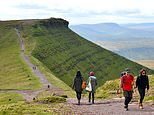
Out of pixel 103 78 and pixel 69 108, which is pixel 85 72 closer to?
pixel 103 78

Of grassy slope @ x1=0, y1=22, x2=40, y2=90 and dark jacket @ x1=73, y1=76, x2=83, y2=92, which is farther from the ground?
dark jacket @ x1=73, y1=76, x2=83, y2=92

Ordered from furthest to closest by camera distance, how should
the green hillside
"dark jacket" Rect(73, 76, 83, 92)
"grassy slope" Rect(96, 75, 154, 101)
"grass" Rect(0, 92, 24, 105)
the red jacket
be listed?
1. the green hillside
2. "grass" Rect(0, 92, 24, 105)
3. "grassy slope" Rect(96, 75, 154, 101)
4. "dark jacket" Rect(73, 76, 83, 92)
5. the red jacket

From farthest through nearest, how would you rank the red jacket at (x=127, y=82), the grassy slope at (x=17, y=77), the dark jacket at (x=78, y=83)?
the grassy slope at (x=17, y=77), the dark jacket at (x=78, y=83), the red jacket at (x=127, y=82)

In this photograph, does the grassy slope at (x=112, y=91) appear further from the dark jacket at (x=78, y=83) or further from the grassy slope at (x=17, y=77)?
the grassy slope at (x=17, y=77)

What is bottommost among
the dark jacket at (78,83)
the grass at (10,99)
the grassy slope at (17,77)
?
the grass at (10,99)

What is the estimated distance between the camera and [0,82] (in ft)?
313

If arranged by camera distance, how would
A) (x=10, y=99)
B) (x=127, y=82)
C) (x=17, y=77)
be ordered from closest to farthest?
(x=127, y=82)
(x=10, y=99)
(x=17, y=77)

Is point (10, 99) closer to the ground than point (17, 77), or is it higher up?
closer to the ground

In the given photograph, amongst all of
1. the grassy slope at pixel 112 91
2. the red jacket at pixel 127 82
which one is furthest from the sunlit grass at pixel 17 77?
the red jacket at pixel 127 82

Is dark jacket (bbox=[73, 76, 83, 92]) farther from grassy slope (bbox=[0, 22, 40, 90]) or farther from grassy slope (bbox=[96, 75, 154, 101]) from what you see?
grassy slope (bbox=[0, 22, 40, 90])

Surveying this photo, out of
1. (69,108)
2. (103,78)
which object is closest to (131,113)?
(69,108)

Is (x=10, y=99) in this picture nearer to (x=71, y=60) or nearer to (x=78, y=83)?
(x=78, y=83)

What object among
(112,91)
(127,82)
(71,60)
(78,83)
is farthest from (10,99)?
(71,60)

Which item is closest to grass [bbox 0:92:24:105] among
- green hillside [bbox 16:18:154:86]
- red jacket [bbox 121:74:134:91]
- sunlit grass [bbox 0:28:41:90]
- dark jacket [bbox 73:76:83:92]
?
sunlit grass [bbox 0:28:41:90]
